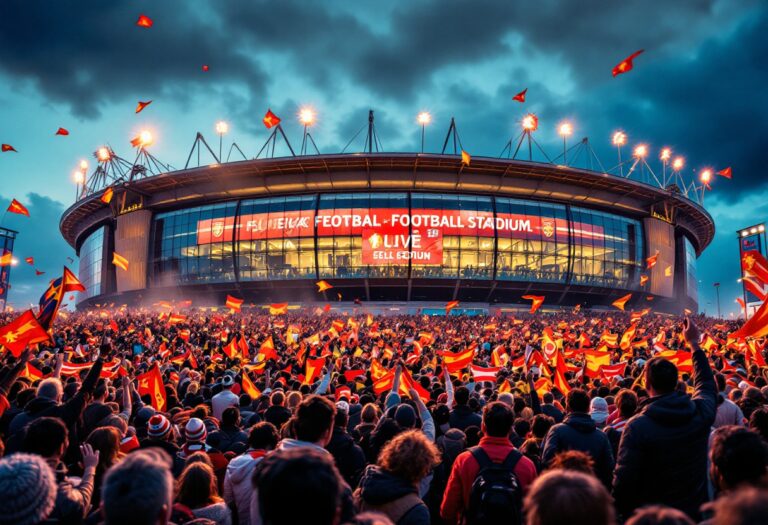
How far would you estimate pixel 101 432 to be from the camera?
442 cm

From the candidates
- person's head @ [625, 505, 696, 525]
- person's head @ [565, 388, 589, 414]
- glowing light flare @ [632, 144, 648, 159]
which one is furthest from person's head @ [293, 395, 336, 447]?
glowing light flare @ [632, 144, 648, 159]

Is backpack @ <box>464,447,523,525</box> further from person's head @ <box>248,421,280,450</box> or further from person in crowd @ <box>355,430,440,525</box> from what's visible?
person's head @ <box>248,421,280,450</box>

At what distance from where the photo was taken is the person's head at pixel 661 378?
3975 millimetres

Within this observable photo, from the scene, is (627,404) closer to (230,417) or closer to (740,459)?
(740,459)

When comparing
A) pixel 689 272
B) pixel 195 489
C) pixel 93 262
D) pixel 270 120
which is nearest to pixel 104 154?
pixel 93 262

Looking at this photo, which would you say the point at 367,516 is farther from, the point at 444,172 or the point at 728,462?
the point at 444,172

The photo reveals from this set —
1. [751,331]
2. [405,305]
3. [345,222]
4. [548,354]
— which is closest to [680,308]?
[405,305]

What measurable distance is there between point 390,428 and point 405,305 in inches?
2074

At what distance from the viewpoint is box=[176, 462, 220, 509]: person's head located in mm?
3686

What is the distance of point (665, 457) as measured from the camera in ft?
12.5

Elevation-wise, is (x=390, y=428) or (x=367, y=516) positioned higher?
(x=367, y=516)

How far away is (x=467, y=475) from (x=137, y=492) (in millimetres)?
2453

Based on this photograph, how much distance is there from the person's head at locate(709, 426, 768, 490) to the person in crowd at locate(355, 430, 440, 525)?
1775 millimetres

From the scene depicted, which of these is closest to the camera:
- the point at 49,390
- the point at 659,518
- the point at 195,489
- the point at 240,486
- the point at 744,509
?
the point at 744,509
